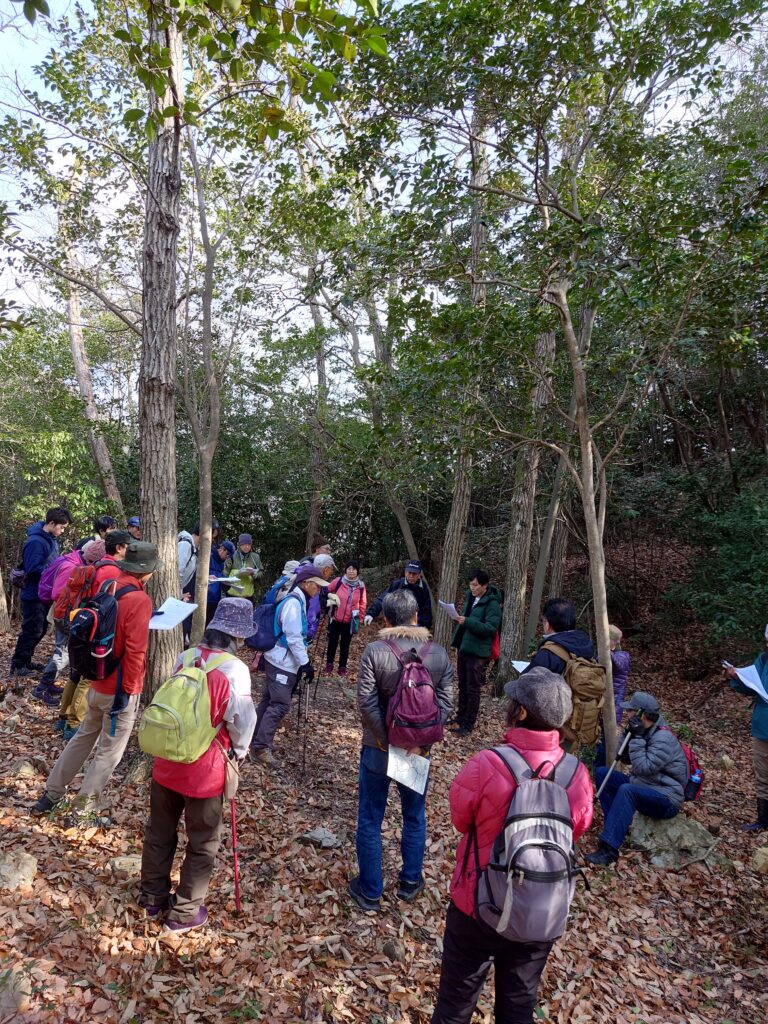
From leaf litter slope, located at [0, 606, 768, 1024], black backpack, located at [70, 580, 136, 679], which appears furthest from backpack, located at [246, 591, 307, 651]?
black backpack, located at [70, 580, 136, 679]

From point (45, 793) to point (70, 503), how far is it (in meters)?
8.55

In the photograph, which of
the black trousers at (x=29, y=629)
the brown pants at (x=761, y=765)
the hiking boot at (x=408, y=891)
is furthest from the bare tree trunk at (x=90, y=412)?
the brown pants at (x=761, y=765)

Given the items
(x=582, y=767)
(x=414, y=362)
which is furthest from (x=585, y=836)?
(x=414, y=362)

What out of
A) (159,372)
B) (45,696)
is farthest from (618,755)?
(45,696)

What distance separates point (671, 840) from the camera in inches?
210

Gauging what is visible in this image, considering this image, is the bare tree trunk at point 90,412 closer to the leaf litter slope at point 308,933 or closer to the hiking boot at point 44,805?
the leaf litter slope at point 308,933

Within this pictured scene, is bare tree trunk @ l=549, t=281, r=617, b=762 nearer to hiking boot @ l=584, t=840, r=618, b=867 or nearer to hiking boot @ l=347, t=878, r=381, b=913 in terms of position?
hiking boot @ l=584, t=840, r=618, b=867

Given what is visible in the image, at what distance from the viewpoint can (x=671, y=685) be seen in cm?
1149

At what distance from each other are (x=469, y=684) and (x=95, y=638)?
4782 millimetres

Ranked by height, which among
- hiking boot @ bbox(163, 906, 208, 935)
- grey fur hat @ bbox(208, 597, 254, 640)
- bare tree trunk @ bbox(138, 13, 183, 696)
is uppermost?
bare tree trunk @ bbox(138, 13, 183, 696)

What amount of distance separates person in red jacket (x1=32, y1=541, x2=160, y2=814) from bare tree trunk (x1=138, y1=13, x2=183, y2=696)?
67cm

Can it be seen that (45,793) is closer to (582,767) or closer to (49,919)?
(49,919)

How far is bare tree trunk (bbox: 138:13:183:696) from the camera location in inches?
195

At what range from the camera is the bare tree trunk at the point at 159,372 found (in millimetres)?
4949
